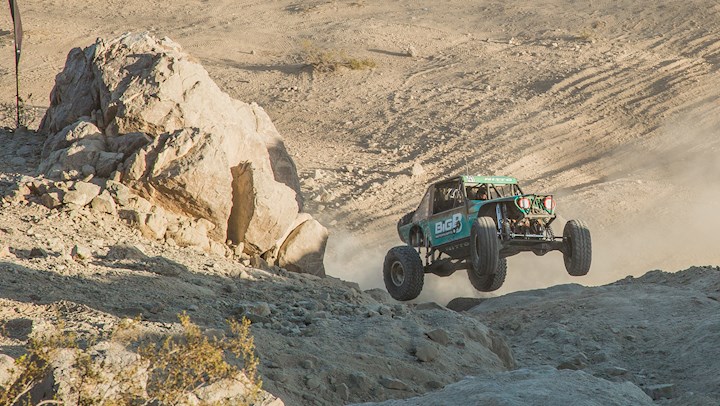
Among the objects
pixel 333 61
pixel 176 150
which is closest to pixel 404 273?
pixel 176 150

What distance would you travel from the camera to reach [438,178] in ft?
86.7

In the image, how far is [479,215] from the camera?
1444cm

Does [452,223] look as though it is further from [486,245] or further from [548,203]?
[548,203]

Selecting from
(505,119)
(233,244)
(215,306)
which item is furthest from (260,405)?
(505,119)

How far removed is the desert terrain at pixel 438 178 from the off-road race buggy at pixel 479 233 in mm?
575

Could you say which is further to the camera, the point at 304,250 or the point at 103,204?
the point at 304,250

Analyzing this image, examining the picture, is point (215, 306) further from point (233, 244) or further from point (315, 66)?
point (315, 66)

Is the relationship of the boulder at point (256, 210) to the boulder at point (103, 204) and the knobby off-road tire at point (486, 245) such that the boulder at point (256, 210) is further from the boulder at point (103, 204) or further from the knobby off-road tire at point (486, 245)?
the knobby off-road tire at point (486, 245)

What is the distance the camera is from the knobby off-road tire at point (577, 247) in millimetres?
13922

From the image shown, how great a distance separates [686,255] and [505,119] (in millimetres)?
9221

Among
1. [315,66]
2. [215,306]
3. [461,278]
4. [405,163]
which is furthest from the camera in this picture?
[315,66]

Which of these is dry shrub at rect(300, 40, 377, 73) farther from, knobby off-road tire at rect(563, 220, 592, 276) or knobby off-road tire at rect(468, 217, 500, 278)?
knobby off-road tire at rect(468, 217, 500, 278)

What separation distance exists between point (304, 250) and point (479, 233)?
2880 millimetres

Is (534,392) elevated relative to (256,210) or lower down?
elevated
